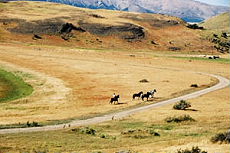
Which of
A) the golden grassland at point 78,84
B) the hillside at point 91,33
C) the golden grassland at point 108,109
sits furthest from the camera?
the hillside at point 91,33

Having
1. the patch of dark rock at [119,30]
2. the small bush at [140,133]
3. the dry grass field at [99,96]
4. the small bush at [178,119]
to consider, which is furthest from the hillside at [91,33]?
the small bush at [140,133]

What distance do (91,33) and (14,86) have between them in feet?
348

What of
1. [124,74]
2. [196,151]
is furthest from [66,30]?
[196,151]

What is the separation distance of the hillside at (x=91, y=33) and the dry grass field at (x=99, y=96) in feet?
2.98

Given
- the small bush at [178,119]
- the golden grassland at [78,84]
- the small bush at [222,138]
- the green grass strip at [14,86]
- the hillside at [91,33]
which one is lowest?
the green grass strip at [14,86]

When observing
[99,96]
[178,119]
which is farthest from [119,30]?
[178,119]

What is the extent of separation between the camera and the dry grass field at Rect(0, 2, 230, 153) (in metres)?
28.8

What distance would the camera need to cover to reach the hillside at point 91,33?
162875mm

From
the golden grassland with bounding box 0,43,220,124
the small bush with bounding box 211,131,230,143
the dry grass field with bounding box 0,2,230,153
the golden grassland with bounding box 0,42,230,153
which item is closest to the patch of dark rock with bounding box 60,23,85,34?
the dry grass field with bounding box 0,2,230,153

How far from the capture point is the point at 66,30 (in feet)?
555

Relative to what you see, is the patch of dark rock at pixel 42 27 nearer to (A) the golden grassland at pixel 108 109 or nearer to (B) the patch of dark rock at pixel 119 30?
(B) the patch of dark rock at pixel 119 30

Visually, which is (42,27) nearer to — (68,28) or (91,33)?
(68,28)

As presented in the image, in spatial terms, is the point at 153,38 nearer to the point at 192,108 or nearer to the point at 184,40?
the point at 184,40

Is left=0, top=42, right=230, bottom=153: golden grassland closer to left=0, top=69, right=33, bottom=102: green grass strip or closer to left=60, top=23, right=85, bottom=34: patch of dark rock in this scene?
left=0, top=69, right=33, bottom=102: green grass strip
